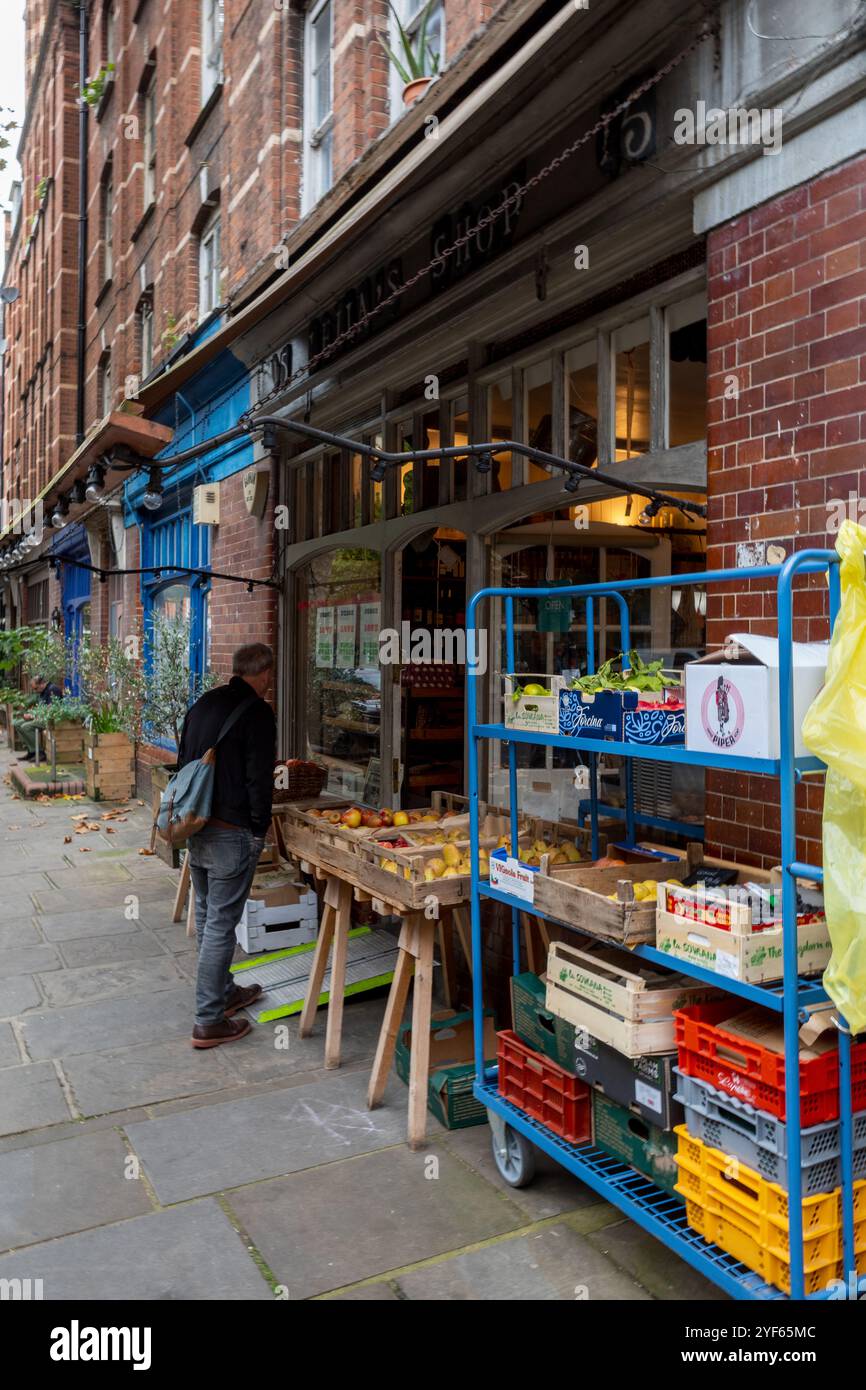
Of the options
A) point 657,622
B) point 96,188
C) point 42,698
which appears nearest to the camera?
point 657,622

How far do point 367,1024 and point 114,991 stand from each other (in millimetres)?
1714

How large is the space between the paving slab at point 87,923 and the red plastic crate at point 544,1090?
4348 millimetres

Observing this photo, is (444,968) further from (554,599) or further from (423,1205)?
(554,599)

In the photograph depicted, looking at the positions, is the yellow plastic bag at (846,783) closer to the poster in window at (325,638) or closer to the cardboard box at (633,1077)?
the cardboard box at (633,1077)

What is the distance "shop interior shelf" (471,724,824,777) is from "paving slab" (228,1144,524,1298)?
1.80 metres

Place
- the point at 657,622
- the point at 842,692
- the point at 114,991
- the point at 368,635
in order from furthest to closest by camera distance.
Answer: the point at 368,635 → the point at 114,991 → the point at 657,622 → the point at 842,692

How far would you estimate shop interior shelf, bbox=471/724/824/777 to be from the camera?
9.19 feet

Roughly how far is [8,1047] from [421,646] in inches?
169

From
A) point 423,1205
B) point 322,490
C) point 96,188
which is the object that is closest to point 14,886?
point 322,490

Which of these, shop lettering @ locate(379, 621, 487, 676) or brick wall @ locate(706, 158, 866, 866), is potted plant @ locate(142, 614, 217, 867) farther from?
brick wall @ locate(706, 158, 866, 866)

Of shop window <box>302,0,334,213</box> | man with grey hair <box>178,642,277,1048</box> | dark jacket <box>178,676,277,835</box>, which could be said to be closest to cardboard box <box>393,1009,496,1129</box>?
man with grey hair <box>178,642,277,1048</box>

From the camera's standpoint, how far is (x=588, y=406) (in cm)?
574

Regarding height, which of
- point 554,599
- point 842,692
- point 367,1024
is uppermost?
point 554,599

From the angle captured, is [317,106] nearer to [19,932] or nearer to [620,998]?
[19,932]
